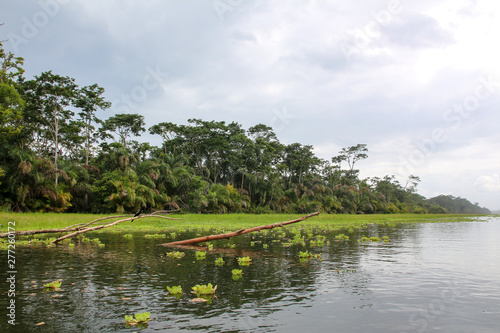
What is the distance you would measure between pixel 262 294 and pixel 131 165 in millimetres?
37867

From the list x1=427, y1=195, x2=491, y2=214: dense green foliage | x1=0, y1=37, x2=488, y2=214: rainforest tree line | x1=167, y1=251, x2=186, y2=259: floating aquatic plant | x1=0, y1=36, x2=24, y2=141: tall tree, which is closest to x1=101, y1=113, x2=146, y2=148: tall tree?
x1=0, y1=37, x2=488, y2=214: rainforest tree line

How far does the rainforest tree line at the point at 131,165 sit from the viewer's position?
31278 millimetres

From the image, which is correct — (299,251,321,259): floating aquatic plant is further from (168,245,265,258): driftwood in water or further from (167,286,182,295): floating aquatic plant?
(167,286,182,295): floating aquatic plant

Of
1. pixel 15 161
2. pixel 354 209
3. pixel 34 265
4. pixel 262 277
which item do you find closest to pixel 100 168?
pixel 15 161

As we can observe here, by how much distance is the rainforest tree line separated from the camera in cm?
3128

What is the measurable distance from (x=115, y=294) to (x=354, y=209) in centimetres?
6499

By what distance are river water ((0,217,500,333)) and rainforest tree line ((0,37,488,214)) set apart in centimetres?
2295

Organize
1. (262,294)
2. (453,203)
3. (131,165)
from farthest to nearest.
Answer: (453,203) < (131,165) < (262,294)

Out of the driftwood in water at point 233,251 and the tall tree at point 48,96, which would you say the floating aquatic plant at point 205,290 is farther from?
the tall tree at point 48,96

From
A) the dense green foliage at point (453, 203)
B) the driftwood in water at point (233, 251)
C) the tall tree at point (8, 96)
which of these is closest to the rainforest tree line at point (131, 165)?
the tall tree at point (8, 96)

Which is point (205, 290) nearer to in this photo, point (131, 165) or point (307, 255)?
point (307, 255)

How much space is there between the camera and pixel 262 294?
22.6 ft

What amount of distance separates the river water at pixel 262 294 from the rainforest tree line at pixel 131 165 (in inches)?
904

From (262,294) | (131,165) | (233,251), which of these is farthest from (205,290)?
(131,165)
